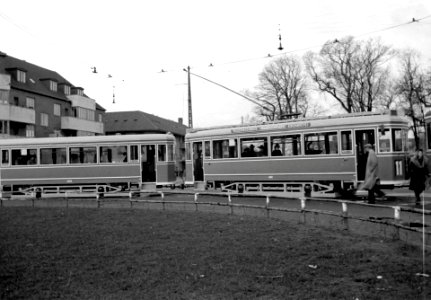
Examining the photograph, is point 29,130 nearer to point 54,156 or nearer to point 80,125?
point 80,125

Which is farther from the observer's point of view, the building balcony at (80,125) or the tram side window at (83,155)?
the building balcony at (80,125)

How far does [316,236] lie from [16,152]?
2181cm

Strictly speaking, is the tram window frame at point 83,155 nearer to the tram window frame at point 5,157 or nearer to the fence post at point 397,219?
the tram window frame at point 5,157

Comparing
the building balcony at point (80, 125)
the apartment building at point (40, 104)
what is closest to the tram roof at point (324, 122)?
the apartment building at point (40, 104)

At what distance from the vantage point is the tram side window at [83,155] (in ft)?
87.4

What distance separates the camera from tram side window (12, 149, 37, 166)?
27234 mm

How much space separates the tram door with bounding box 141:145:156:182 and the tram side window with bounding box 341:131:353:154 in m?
10.5

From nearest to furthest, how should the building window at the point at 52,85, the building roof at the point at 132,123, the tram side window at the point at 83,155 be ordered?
the tram side window at the point at 83,155 < the building window at the point at 52,85 < the building roof at the point at 132,123

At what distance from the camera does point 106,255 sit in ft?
28.7

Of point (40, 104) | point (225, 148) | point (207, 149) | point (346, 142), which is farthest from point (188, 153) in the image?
point (40, 104)

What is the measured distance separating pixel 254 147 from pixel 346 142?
4401 mm

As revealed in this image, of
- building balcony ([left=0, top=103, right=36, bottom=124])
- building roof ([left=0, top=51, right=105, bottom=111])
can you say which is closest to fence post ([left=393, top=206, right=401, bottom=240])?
building balcony ([left=0, top=103, right=36, bottom=124])

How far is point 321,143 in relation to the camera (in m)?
20.5

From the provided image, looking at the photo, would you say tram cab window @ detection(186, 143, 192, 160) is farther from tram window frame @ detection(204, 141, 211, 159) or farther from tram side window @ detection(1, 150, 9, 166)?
tram side window @ detection(1, 150, 9, 166)
